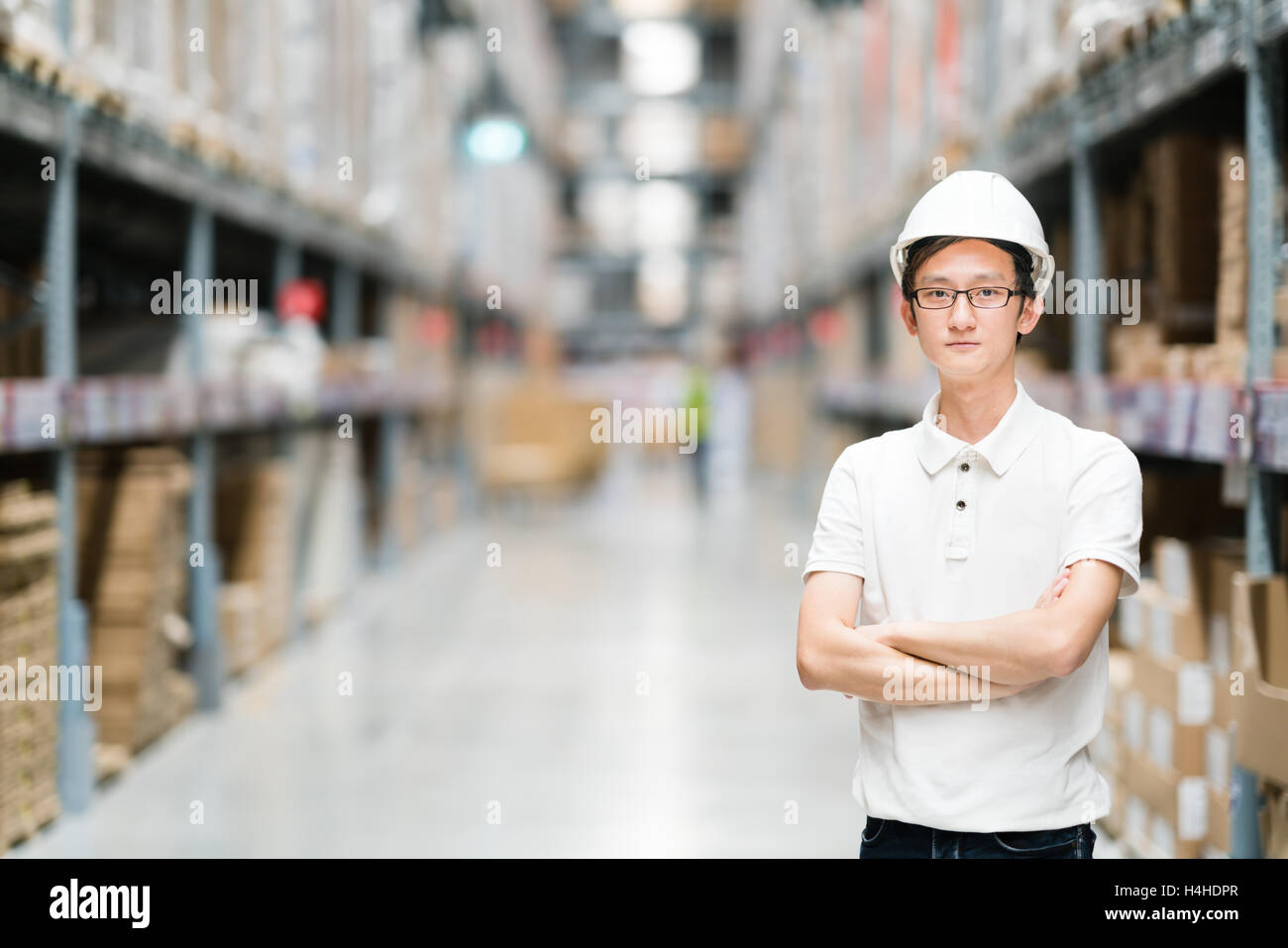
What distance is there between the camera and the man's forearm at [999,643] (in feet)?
5.40

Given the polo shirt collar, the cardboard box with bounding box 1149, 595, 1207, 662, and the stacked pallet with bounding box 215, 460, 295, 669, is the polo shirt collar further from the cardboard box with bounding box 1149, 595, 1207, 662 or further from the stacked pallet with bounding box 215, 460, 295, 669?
the stacked pallet with bounding box 215, 460, 295, 669

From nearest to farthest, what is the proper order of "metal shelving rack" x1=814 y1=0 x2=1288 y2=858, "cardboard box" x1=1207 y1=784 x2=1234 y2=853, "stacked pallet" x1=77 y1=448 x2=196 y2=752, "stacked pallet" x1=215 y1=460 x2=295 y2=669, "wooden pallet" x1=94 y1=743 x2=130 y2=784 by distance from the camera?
"metal shelving rack" x1=814 y1=0 x2=1288 y2=858
"cardboard box" x1=1207 y1=784 x2=1234 y2=853
"wooden pallet" x1=94 y1=743 x2=130 y2=784
"stacked pallet" x1=77 y1=448 x2=196 y2=752
"stacked pallet" x1=215 y1=460 x2=295 y2=669

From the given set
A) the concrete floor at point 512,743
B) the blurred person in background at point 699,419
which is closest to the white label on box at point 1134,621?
the concrete floor at point 512,743

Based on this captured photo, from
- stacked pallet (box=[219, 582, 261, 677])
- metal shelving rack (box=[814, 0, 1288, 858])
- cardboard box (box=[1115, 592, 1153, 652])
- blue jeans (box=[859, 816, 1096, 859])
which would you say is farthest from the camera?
stacked pallet (box=[219, 582, 261, 677])

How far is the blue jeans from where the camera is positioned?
1786mm

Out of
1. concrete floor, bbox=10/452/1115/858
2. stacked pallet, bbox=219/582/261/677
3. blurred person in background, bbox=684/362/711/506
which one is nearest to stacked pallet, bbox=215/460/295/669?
stacked pallet, bbox=219/582/261/677

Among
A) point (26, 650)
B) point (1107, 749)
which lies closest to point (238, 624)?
point (26, 650)

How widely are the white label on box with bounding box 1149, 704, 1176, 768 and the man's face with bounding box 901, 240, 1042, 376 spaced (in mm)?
2238

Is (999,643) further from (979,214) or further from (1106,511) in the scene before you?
(979,214)

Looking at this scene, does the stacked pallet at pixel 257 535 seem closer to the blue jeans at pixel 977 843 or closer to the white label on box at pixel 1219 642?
the white label on box at pixel 1219 642

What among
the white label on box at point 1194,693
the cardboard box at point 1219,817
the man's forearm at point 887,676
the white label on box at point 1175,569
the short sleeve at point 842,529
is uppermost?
the short sleeve at point 842,529

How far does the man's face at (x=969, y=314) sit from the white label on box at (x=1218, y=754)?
2019 millimetres

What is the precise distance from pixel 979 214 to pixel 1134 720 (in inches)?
104
